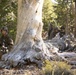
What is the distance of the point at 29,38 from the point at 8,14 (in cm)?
1306

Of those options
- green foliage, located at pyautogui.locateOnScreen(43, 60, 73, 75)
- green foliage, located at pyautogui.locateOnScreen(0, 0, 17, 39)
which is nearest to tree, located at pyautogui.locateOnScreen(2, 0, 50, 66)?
green foliage, located at pyautogui.locateOnScreen(43, 60, 73, 75)

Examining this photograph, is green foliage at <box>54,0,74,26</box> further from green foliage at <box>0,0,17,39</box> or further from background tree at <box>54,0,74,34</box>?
green foliage at <box>0,0,17,39</box>

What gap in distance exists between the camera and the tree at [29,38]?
428 inches

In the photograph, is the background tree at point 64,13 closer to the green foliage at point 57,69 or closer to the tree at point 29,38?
the tree at point 29,38

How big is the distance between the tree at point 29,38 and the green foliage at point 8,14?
1060 centimetres

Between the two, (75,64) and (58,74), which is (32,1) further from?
(58,74)

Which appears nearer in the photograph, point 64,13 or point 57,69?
point 57,69

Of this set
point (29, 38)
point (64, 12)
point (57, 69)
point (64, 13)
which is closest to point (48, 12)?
point (64, 13)

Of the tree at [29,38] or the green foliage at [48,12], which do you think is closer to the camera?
the tree at [29,38]

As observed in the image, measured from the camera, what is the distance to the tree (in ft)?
35.6

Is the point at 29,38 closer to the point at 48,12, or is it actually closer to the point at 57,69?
the point at 57,69

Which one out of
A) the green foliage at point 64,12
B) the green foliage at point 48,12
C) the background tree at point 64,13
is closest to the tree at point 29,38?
the green foliage at point 64,12

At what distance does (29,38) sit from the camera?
1152 cm

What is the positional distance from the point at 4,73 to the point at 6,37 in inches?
156
